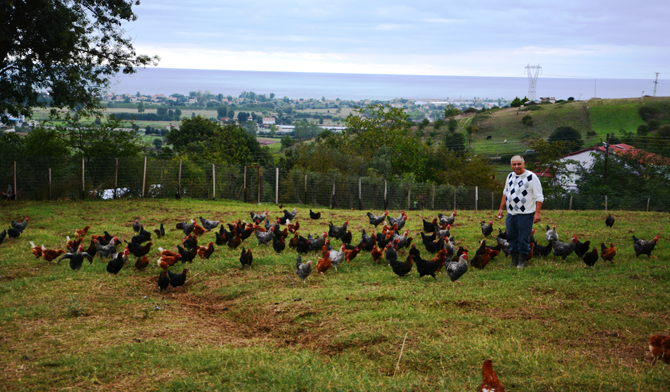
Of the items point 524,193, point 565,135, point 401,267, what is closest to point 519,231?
point 524,193

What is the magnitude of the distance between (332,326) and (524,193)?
460cm

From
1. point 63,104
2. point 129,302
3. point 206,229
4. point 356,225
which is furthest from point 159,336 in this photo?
point 63,104

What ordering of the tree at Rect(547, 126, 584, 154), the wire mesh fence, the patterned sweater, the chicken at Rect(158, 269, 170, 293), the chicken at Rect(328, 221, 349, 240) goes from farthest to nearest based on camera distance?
the tree at Rect(547, 126, 584, 154) → the wire mesh fence → the chicken at Rect(328, 221, 349, 240) → the chicken at Rect(158, 269, 170, 293) → the patterned sweater

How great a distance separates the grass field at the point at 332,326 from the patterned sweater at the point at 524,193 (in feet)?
4.44

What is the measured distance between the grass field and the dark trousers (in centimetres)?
48

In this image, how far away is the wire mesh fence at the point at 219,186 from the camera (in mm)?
21312

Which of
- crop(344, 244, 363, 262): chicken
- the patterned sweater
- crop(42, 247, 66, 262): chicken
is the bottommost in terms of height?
crop(42, 247, 66, 262): chicken

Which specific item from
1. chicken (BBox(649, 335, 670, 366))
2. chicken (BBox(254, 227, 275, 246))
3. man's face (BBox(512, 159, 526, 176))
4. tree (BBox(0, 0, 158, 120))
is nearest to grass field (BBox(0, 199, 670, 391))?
chicken (BBox(649, 335, 670, 366))

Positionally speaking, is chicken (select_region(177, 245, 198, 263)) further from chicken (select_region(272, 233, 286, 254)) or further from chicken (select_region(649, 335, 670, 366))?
chicken (select_region(649, 335, 670, 366))

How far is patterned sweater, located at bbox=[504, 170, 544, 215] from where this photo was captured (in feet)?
27.8

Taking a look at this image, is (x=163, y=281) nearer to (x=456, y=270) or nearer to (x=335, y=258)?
(x=335, y=258)

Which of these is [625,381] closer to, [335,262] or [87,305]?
[335,262]

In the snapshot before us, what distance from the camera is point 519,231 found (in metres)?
8.84

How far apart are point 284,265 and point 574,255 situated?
→ 693cm
